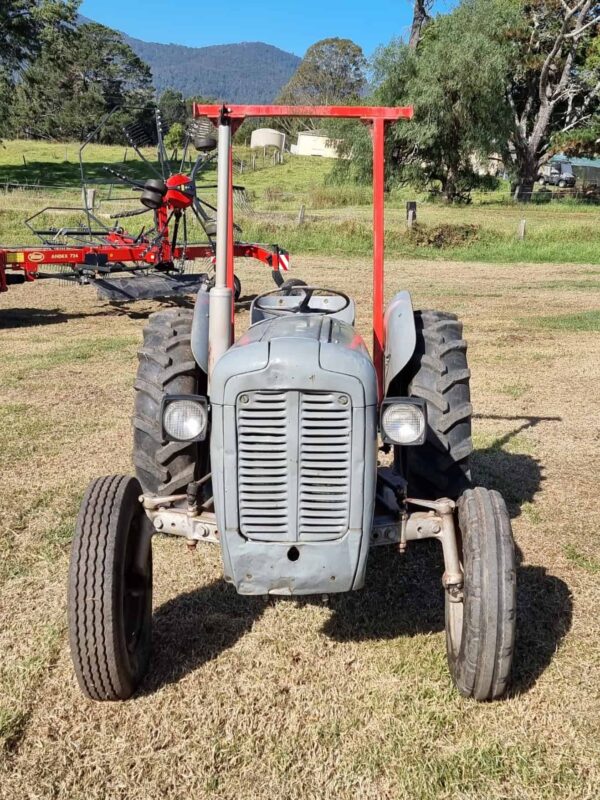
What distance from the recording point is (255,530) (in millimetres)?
2723

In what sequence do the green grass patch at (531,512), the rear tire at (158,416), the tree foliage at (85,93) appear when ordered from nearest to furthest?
the rear tire at (158,416)
the green grass patch at (531,512)
the tree foliage at (85,93)

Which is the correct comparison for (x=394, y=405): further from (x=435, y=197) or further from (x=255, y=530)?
(x=435, y=197)

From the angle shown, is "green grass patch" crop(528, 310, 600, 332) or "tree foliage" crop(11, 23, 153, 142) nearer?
"green grass patch" crop(528, 310, 600, 332)

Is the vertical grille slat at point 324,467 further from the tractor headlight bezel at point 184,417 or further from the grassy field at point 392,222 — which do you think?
the grassy field at point 392,222

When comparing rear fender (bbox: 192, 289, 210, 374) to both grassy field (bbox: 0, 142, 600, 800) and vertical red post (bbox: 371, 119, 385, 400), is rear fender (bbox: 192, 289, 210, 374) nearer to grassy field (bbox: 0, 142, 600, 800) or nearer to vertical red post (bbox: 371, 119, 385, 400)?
vertical red post (bbox: 371, 119, 385, 400)

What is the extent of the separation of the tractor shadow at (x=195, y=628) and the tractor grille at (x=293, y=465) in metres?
0.78

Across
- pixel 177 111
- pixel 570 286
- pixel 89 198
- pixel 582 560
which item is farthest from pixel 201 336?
pixel 177 111

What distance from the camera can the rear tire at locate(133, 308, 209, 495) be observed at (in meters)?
3.58

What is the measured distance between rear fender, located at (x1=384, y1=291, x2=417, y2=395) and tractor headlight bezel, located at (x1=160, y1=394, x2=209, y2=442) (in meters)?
1.03

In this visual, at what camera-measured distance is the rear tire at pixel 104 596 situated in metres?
2.75

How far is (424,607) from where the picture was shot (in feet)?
11.8

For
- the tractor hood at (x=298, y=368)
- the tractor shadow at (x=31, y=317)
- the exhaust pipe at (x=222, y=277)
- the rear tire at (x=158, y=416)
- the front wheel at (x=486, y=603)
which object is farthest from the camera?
the tractor shadow at (x=31, y=317)

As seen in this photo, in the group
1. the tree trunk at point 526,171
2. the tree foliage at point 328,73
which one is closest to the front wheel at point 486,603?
the tree trunk at point 526,171

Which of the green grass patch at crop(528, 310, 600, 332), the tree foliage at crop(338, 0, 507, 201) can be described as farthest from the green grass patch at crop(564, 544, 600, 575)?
the tree foliage at crop(338, 0, 507, 201)
